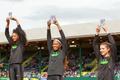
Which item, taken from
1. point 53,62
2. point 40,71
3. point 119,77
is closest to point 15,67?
point 53,62

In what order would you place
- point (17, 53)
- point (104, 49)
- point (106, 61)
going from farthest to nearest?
point (17, 53) < point (106, 61) < point (104, 49)

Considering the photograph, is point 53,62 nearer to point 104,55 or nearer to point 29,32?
point 104,55

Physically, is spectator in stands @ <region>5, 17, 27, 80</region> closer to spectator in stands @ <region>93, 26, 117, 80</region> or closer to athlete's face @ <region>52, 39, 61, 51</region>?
athlete's face @ <region>52, 39, 61, 51</region>

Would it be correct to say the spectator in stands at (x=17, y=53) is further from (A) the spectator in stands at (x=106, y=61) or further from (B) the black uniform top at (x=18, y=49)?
(A) the spectator in stands at (x=106, y=61)

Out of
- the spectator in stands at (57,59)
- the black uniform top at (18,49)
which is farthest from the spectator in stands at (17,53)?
the spectator in stands at (57,59)

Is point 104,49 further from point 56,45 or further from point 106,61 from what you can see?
point 56,45

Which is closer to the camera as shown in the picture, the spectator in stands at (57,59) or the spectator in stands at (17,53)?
the spectator in stands at (57,59)

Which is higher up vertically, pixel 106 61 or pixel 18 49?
pixel 18 49

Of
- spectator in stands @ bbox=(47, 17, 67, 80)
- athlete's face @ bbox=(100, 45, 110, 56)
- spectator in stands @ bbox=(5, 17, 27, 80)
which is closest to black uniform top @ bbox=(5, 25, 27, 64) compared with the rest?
spectator in stands @ bbox=(5, 17, 27, 80)

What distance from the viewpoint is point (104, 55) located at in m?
10.4

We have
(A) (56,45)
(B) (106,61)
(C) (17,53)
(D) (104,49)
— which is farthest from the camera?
(C) (17,53)

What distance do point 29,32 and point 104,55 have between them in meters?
24.4

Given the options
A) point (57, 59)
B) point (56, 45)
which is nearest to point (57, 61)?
point (57, 59)

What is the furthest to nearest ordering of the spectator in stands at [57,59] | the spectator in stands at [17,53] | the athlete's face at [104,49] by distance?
1. the spectator in stands at [17,53]
2. the spectator in stands at [57,59]
3. the athlete's face at [104,49]
